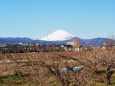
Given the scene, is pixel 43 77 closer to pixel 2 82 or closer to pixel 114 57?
pixel 114 57

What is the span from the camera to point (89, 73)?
1110 cm

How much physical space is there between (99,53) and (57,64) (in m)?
13.3

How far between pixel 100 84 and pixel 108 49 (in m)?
2.71

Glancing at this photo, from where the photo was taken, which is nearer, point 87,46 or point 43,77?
point 43,77

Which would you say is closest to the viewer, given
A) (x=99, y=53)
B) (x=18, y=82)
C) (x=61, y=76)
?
(x=61, y=76)

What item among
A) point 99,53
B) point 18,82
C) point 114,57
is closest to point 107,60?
point 114,57

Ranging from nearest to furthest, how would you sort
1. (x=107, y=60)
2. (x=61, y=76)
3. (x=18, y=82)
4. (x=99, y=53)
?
(x=61, y=76) < (x=107, y=60) < (x=99, y=53) < (x=18, y=82)

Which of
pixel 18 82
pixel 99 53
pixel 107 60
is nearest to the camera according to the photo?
pixel 107 60

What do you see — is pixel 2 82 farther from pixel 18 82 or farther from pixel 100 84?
pixel 100 84

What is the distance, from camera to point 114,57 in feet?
69.7

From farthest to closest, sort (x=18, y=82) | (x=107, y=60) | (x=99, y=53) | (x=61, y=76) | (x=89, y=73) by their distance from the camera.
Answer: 1. (x=18, y=82)
2. (x=99, y=53)
3. (x=107, y=60)
4. (x=89, y=73)
5. (x=61, y=76)

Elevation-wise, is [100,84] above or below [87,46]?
below

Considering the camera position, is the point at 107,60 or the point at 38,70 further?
the point at 107,60

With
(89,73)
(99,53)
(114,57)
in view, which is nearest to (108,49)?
(99,53)
